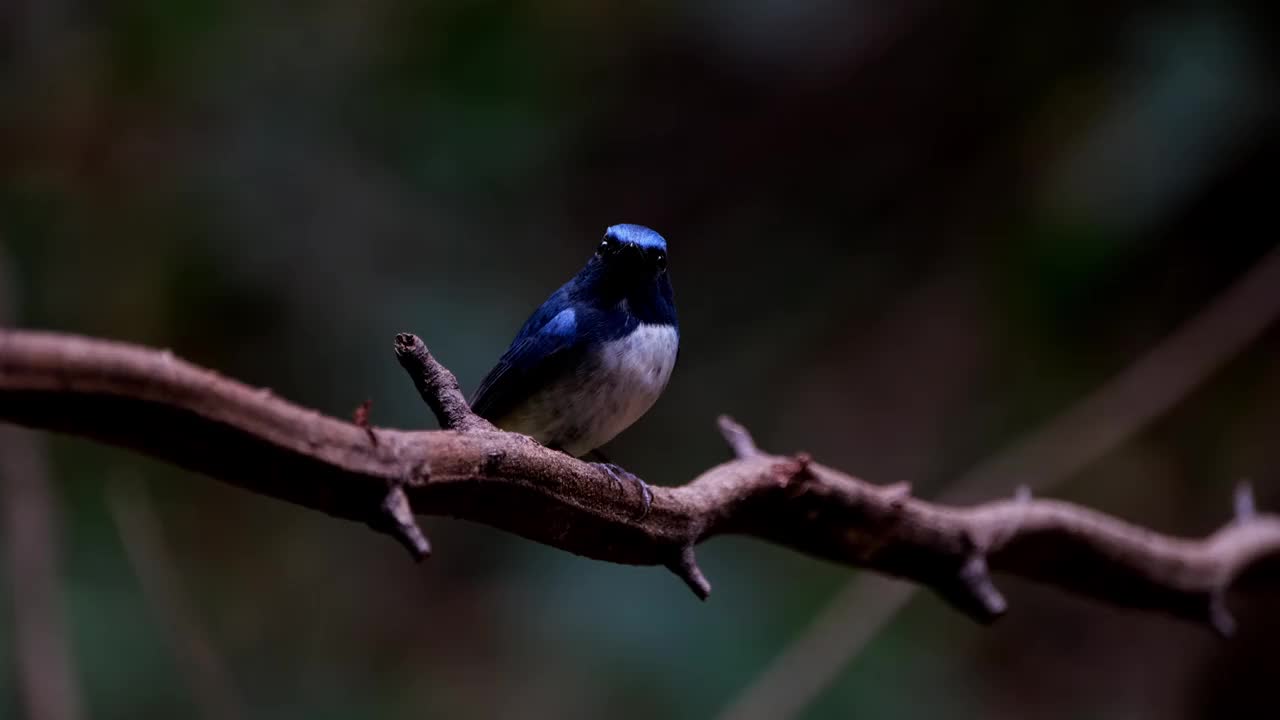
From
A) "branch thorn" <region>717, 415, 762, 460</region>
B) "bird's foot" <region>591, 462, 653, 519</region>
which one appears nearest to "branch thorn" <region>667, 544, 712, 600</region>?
"bird's foot" <region>591, 462, 653, 519</region>

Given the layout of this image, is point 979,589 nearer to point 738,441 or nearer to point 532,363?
point 738,441

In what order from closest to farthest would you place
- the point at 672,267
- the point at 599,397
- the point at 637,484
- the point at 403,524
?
the point at 403,524 → the point at 637,484 → the point at 599,397 → the point at 672,267

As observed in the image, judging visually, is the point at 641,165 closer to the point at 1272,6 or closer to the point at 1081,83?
the point at 1081,83

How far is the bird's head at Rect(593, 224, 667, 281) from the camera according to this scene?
3.02 meters

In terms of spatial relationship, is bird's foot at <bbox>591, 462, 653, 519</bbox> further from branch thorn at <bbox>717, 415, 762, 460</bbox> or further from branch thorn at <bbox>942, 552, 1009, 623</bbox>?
branch thorn at <bbox>942, 552, 1009, 623</bbox>

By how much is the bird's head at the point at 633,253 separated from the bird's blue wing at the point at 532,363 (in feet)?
0.58

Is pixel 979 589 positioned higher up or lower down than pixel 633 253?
lower down

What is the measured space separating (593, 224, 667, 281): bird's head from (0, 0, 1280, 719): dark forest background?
71.7 inches

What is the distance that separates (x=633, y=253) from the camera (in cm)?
302

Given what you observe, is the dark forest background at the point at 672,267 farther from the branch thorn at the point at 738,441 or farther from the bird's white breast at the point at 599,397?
the branch thorn at the point at 738,441

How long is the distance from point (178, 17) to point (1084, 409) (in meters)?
4.69

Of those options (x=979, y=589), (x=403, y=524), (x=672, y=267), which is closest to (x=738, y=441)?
(x=979, y=589)

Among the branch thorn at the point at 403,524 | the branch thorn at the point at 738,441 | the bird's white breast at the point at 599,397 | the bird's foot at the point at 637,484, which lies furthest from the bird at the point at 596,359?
the branch thorn at the point at 403,524

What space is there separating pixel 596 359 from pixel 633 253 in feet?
1.00
